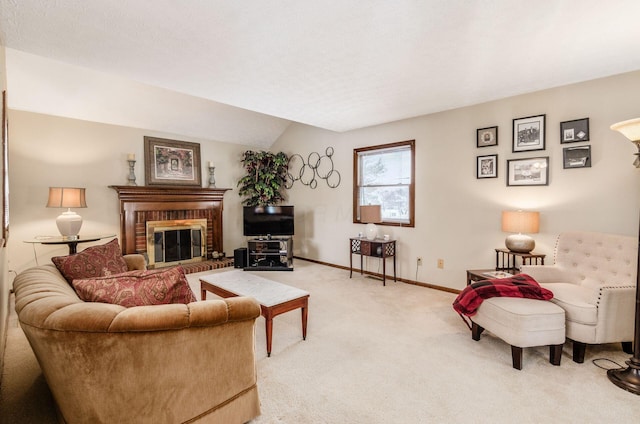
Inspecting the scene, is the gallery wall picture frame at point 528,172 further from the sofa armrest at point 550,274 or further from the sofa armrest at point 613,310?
the sofa armrest at point 613,310

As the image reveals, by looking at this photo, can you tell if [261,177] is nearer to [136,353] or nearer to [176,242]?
Result: [176,242]

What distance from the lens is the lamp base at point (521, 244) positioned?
303cm

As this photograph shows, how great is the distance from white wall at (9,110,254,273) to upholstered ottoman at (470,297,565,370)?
505cm

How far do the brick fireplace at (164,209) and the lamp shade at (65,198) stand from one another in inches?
27.3

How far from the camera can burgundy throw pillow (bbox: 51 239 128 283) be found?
183 centimetres

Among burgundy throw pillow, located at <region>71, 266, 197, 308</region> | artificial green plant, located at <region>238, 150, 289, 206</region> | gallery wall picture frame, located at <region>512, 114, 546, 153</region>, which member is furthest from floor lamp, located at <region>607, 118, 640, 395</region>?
artificial green plant, located at <region>238, 150, 289, 206</region>

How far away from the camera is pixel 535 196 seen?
129 inches

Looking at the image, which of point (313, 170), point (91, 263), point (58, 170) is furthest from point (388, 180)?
point (58, 170)

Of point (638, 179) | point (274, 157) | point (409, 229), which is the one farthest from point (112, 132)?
point (638, 179)

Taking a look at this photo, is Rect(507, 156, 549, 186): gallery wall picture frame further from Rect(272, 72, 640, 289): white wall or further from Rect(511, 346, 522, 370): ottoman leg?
Rect(511, 346, 522, 370): ottoman leg

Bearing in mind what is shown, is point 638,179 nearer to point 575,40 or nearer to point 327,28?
point 575,40

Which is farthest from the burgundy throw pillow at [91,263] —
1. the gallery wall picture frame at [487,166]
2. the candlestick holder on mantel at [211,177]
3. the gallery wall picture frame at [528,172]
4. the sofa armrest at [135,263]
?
the gallery wall picture frame at [528,172]

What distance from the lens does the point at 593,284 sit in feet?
8.35

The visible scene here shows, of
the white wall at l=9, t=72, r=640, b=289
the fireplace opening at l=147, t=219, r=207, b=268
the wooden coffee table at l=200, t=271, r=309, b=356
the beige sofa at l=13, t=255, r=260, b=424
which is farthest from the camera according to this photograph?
the fireplace opening at l=147, t=219, r=207, b=268
